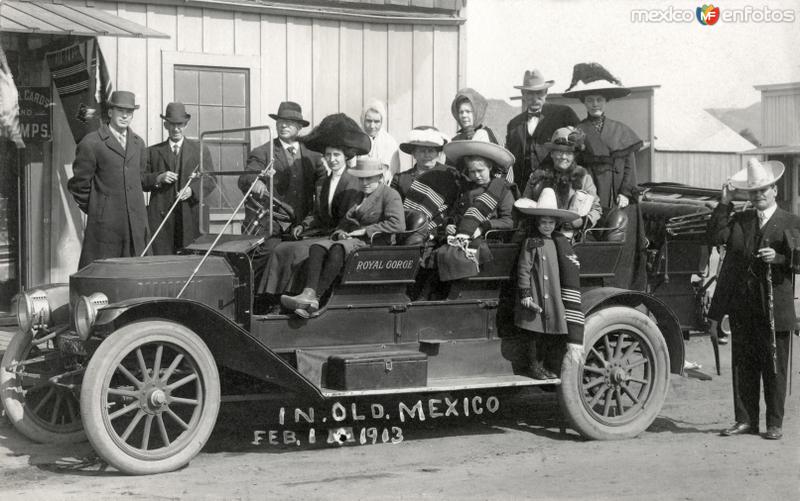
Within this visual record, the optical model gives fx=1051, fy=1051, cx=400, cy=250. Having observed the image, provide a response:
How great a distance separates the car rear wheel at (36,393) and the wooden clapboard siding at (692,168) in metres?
34.6

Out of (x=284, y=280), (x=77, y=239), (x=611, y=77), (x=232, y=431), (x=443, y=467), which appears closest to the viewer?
(x=443, y=467)

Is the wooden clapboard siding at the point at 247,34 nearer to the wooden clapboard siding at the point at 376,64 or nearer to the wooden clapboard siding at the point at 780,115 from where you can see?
the wooden clapboard siding at the point at 376,64

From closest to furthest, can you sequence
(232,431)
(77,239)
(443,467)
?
1. (443,467)
2. (232,431)
3. (77,239)

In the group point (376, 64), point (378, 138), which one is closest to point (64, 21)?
point (378, 138)

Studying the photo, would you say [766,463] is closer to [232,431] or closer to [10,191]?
[232,431]

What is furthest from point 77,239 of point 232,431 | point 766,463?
point 766,463

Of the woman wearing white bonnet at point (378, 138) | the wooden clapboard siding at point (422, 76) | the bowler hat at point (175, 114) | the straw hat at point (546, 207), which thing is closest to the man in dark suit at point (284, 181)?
the woman wearing white bonnet at point (378, 138)

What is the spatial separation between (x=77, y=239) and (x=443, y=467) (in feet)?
16.7

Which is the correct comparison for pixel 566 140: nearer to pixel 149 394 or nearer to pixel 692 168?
pixel 149 394

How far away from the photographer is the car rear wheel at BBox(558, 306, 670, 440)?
6957mm

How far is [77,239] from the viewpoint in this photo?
9.83 metres

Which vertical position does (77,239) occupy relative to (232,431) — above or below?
above

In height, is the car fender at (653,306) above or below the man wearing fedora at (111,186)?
below

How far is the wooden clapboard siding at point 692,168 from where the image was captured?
130 feet
